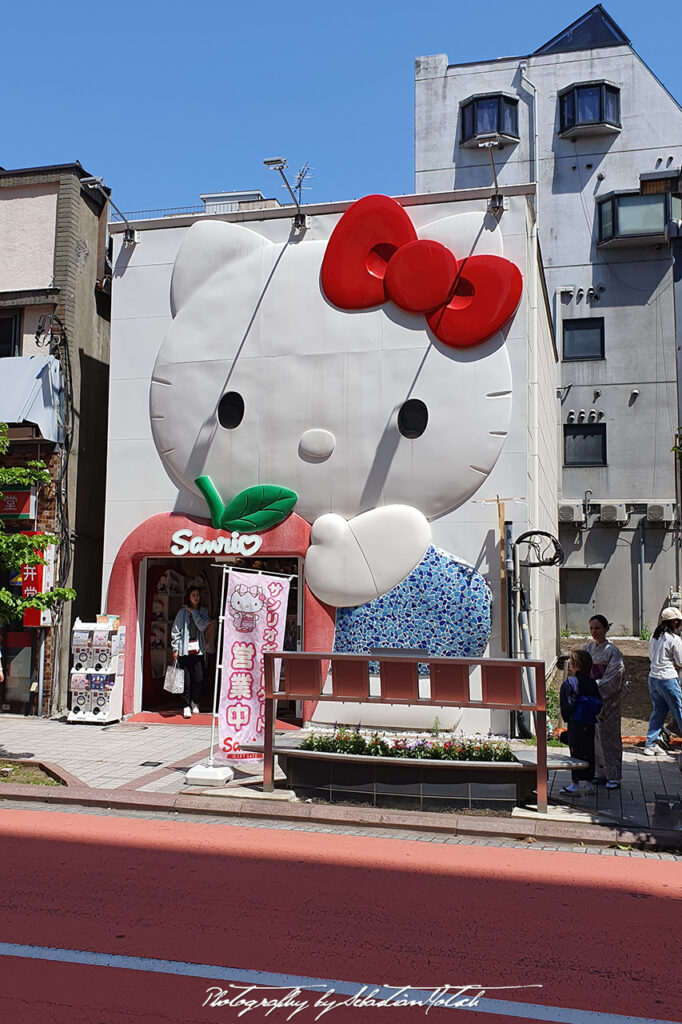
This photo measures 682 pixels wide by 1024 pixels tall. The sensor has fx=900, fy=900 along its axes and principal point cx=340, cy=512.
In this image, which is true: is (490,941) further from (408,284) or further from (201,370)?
(201,370)

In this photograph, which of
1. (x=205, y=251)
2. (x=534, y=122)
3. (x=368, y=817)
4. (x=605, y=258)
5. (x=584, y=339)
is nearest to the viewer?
(x=368, y=817)

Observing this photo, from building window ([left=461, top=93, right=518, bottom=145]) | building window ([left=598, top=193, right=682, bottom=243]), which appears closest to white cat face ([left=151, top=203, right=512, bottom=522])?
building window ([left=598, top=193, right=682, bottom=243])

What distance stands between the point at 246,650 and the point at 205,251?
307 inches

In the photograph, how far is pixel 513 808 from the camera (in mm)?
8867

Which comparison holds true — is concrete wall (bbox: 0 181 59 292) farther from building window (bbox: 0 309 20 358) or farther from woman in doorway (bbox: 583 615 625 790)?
woman in doorway (bbox: 583 615 625 790)

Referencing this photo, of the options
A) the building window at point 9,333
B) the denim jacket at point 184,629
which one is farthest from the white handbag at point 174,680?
the building window at point 9,333

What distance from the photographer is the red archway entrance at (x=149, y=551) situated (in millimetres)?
14289

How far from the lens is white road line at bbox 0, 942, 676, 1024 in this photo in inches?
179

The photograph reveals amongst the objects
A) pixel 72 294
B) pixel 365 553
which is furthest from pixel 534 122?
pixel 365 553

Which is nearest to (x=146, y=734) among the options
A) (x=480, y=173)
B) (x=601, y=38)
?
(x=480, y=173)

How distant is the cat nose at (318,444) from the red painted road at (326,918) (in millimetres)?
7016

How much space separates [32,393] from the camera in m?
15.5

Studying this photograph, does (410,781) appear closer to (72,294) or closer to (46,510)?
(46,510)

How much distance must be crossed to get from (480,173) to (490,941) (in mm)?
31405
